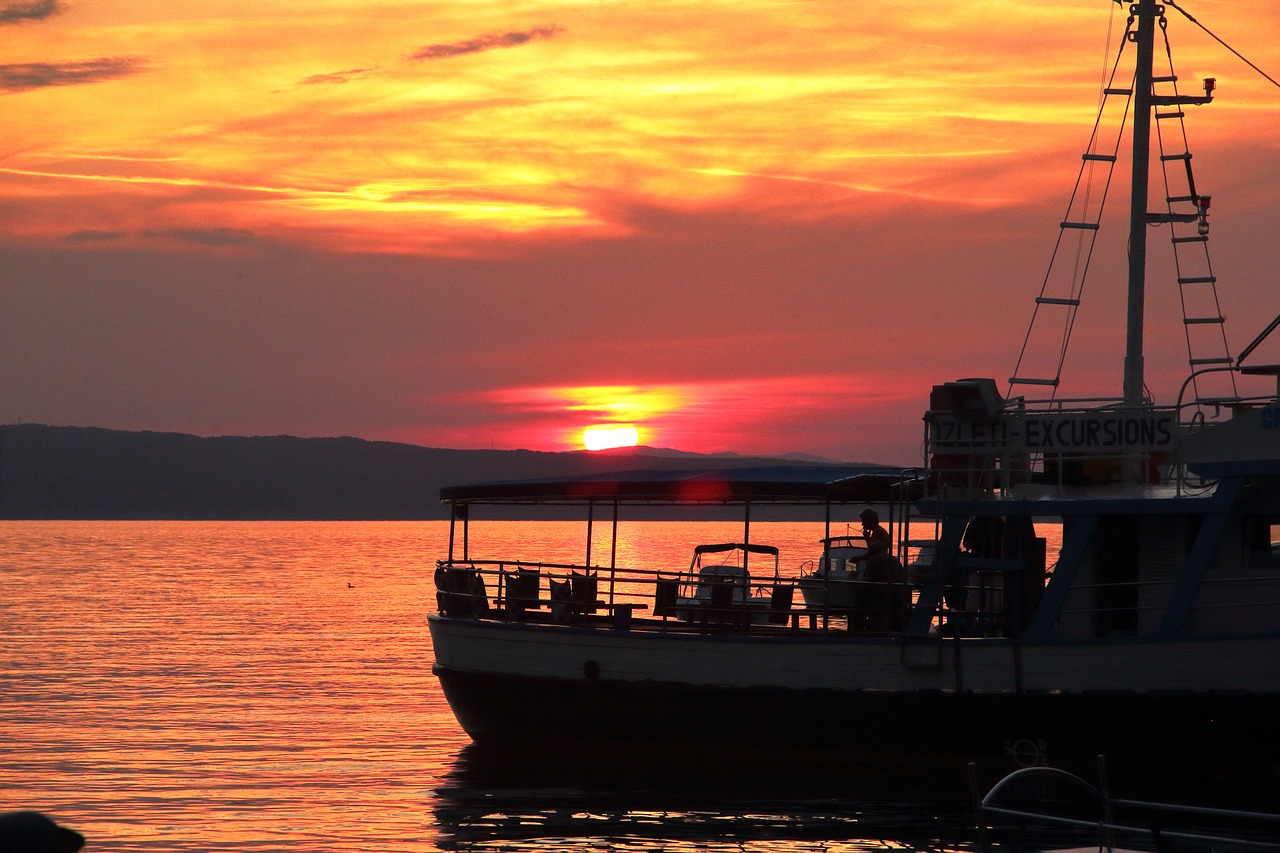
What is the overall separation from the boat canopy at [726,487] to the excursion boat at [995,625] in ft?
0.18

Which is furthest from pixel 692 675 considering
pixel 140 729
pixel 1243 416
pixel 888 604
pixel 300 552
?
pixel 300 552

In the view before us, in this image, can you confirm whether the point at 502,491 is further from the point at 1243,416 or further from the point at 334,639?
the point at 334,639

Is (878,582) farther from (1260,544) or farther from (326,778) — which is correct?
(326,778)

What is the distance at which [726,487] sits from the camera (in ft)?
75.2

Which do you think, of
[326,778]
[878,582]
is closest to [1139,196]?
[878,582]

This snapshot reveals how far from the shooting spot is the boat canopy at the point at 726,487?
2284 cm

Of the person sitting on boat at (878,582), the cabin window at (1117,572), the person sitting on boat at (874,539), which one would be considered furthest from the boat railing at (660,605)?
the cabin window at (1117,572)

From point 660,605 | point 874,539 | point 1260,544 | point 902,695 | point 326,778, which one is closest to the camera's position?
point 1260,544

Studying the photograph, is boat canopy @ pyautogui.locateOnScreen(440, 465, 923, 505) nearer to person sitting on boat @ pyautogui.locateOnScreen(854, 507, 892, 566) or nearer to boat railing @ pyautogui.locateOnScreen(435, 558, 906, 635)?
person sitting on boat @ pyautogui.locateOnScreen(854, 507, 892, 566)

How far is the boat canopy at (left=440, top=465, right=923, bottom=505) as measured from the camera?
22844 millimetres

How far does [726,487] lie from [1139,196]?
833 cm

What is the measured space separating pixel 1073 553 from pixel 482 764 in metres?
9.86

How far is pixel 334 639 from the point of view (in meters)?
57.6

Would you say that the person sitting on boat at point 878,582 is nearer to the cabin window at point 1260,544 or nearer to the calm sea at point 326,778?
the calm sea at point 326,778
